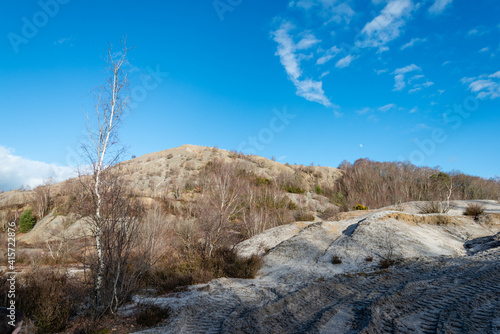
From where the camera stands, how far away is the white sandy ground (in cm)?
605

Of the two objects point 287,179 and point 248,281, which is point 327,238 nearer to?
point 248,281

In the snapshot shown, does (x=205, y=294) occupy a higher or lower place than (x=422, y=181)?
lower

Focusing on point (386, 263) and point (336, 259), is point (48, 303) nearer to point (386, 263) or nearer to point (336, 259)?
point (336, 259)

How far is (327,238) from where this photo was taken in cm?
1507

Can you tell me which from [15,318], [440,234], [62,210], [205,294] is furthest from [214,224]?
[62,210]

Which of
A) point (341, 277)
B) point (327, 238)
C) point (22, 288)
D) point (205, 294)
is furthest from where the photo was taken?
point (327, 238)

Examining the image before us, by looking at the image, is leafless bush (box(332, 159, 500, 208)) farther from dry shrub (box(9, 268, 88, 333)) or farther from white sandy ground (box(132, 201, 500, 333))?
dry shrub (box(9, 268, 88, 333))

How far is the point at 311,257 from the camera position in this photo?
497 inches

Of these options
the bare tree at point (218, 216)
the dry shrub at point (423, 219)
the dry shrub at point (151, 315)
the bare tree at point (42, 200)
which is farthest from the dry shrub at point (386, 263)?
the bare tree at point (42, 200)

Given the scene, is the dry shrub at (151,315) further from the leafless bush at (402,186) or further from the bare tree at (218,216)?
the leafless bush at (402,186)

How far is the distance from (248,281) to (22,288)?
702 cm

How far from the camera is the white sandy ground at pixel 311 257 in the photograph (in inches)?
238

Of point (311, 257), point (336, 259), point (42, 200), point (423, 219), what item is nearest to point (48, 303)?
point (336, 259)

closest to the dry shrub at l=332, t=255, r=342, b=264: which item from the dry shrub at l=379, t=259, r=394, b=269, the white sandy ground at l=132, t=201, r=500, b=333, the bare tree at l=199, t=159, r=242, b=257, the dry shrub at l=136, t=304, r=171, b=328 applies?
the white sandy ground at l=132, t=201, r=500, b=333
